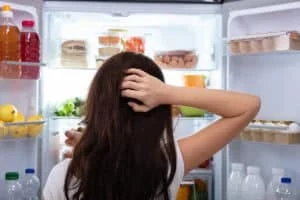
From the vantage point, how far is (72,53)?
2.51 metres

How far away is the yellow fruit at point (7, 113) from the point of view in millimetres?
2109

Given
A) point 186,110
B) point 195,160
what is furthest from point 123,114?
point 186,110

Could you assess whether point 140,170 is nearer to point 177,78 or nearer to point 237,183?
point 237,183

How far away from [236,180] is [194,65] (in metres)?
0.61

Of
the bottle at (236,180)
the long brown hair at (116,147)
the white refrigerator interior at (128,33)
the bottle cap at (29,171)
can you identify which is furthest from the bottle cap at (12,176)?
the long brown hair at (116,147)

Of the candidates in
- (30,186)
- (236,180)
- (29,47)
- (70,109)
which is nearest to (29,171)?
(30,186)

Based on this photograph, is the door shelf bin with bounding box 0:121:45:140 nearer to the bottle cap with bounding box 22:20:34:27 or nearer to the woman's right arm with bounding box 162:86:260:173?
the bottle cap with bounding box 22:20:34:27

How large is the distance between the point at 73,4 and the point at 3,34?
41 centimetres

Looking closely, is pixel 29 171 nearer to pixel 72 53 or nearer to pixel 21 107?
pixel 21 107

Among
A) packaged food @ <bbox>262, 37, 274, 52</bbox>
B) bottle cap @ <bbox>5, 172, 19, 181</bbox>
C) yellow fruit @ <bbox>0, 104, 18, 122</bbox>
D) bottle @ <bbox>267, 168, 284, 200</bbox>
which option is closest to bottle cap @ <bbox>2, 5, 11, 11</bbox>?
yellow fruit @ <bbox>0, 104, 18, 122</bbox>

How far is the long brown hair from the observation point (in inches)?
42.8

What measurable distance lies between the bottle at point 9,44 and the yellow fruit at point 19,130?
180mm

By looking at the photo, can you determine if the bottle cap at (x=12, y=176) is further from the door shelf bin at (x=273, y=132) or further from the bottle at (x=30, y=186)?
the door shelf bin at (x=273, y=132)

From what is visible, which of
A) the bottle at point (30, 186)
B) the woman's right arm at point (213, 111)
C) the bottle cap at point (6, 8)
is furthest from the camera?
the bottle at point (30, 186)
